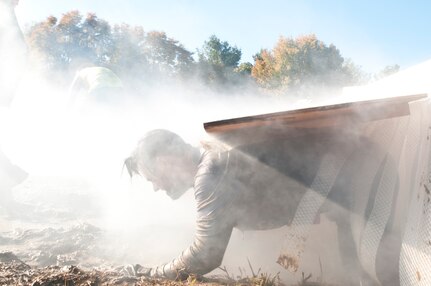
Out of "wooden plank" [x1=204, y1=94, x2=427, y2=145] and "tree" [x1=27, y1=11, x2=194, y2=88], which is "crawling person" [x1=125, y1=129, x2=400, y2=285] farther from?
"tree" [x1=27, y1=11, x2=194, y2=88]

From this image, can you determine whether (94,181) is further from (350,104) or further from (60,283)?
(350,104)

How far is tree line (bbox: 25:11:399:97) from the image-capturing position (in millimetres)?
25594

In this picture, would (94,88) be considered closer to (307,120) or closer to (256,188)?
(256,188)

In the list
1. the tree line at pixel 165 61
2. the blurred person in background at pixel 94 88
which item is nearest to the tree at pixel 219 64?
the tree line at pixel 165 61

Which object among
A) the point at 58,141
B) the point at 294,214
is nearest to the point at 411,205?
the point at 294,214

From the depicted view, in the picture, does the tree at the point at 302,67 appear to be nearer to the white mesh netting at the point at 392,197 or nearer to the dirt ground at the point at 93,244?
the dirt ground at the point at 93,244

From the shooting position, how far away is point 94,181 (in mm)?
8031

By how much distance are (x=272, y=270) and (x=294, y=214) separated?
3.23 ft

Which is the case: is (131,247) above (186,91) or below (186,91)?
below

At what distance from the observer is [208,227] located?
2.54 m

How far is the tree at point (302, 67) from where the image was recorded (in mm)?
26938

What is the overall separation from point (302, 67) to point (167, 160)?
2650cm

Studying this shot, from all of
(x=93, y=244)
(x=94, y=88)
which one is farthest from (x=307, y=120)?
(x=94, y=88)

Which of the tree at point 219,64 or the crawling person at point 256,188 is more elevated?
the tree at point 219,64
